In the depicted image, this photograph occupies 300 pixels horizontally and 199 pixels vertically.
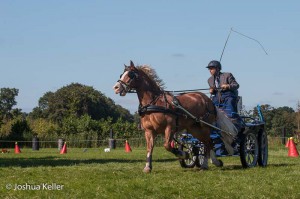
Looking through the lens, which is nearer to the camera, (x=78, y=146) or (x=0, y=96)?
(x=78, y=146)

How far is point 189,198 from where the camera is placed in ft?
24.4

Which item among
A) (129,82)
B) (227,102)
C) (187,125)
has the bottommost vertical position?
(187,125)

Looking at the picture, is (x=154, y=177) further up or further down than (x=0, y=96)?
further down

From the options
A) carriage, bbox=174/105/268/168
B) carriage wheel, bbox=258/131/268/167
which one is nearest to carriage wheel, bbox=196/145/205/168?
carriage, bbox=174/105/268/168

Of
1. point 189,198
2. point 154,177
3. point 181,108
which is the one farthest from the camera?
point 181,108

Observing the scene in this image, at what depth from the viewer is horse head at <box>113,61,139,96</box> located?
33.5 ft

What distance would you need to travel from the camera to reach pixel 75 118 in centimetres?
5772

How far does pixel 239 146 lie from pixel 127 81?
3.11m

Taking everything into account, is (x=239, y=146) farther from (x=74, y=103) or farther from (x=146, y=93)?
(x=74, y=103)

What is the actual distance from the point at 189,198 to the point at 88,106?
75.5m

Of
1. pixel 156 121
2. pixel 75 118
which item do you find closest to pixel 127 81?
pixel 156 121

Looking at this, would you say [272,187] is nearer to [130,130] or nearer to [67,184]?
[67,184]

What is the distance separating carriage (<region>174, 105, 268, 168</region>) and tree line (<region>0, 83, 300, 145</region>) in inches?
981

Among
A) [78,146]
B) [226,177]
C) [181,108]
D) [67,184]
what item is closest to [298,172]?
[226,177]
